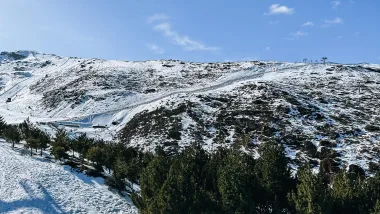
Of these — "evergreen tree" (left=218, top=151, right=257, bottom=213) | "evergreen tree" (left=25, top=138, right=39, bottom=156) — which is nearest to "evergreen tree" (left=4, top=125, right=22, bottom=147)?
"evergreen tree" (left=25, top=138, right=39, bottom=156)

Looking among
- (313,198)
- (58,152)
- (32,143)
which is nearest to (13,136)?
(32,143)

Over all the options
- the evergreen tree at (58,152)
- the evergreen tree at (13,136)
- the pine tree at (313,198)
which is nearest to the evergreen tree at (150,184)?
the pine tree at (313,198)

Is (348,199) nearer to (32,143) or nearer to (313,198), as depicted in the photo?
(313,198)

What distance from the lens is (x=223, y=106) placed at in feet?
269

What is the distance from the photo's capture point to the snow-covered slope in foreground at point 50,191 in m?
31.6

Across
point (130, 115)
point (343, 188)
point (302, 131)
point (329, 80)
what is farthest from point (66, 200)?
point (329, 80)

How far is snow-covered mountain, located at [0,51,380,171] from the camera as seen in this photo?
62500mm

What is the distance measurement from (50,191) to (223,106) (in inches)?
2106

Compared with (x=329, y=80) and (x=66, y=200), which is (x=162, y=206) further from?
(x=329, y=80)

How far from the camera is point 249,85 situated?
96625mm

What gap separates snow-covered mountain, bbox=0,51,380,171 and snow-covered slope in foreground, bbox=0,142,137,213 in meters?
25.5

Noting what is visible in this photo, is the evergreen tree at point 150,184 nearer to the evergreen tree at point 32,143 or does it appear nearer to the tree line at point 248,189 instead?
the tree line at point 248,189

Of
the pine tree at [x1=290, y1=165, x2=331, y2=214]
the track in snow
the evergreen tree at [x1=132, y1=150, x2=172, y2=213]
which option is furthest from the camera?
the track in snow

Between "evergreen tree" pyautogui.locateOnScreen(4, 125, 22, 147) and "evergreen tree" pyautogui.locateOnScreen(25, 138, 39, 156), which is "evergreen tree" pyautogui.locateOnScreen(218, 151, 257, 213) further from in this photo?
"evergreen tree" pyautogui.locateOnScreen(4, 125, 22, 147)
